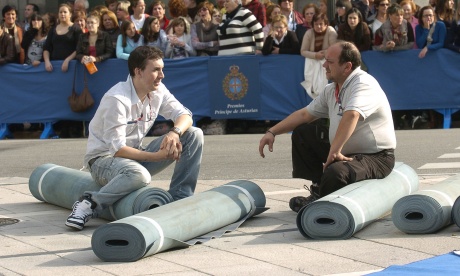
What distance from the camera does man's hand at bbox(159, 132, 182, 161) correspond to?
8062 mm

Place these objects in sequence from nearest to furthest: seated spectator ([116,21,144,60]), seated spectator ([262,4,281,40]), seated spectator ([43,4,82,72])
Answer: seated spectator ([116,21,144,60]) < seated spectator ([262,4,281,40]) < seated spectator ([43,4,82,72])

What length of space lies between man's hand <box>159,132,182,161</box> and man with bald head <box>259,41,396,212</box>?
0.64 meters

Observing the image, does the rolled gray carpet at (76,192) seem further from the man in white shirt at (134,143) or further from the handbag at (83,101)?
the handbag at (83,101)

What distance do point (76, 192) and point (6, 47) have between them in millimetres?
9177

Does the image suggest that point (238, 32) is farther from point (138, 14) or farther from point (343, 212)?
point (343, 212)

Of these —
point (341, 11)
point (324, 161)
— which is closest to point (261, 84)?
point (341, 11)

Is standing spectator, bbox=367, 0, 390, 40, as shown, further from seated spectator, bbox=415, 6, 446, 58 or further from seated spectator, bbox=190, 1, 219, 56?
seated spectator, bbox=190, 1, 219, 56

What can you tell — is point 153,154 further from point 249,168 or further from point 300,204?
point 249,168

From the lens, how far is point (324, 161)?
28.2 ft

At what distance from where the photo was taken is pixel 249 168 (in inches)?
467

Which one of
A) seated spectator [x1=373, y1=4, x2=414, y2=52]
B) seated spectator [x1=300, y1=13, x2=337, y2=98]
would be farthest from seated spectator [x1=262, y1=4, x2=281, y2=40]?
seated spectator [x1=373, y1=4, x2=414, y2=52]

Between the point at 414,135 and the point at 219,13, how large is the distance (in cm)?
403

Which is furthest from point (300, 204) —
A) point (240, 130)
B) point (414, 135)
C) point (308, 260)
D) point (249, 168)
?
point (240, 130)

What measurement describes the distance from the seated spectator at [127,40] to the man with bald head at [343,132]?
8.23 m
